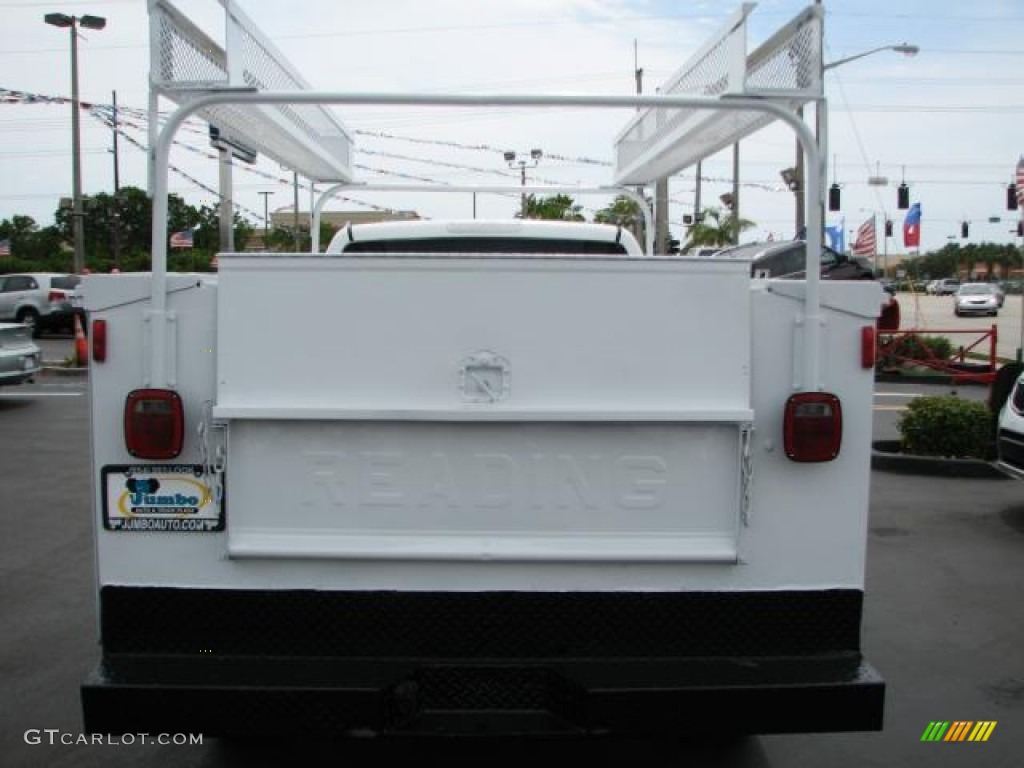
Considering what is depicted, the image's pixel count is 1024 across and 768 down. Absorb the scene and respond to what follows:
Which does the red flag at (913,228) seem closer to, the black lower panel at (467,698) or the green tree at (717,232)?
the green tree at (717,232)

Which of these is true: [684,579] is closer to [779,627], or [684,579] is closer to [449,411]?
[779,627]

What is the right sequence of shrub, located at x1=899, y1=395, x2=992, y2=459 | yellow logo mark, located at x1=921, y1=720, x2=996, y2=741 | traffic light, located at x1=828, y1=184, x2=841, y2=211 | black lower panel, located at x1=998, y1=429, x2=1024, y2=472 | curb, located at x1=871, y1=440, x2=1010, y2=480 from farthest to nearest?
traffic light, located at x1=828, y1=184, x2=841, y2=211
shrub, located at x1=899, y1=395, x2=992, y2=459
curb, located at x1=871, y1=440, x2=1010, y2=480
black lower panel, located at x1=998, y1=429, x2=1024, y2=472
yellow logo mark, located at x1=921, y1=720, x2=996, y2=741

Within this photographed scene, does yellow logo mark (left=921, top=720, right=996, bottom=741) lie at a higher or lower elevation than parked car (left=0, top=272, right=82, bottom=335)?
lower

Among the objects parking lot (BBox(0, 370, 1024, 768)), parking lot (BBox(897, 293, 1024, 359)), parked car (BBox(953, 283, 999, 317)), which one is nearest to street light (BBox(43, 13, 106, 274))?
parking lot (BBox(0, 370, 1024, 768))

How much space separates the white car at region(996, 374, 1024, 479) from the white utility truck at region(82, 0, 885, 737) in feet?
17.6

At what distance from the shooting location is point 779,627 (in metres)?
2.84

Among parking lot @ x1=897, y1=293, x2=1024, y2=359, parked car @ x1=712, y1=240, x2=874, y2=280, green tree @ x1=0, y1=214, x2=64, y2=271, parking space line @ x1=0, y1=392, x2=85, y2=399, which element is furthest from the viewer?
green tree @ x1=0, y1=214, x2=64, y2=271

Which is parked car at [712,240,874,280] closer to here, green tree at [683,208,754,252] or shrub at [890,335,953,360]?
shrub at [890,335,953,360]

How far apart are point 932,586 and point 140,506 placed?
4935 mm

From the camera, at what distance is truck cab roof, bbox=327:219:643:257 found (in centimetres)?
488

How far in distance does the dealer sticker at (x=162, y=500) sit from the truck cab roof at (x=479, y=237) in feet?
7.55

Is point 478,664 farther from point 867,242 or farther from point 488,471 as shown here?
point 867,242

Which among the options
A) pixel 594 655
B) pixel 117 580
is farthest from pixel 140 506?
pixel 594 655

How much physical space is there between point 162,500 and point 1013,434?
6.72 meters
